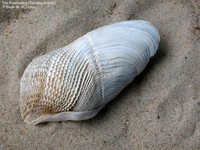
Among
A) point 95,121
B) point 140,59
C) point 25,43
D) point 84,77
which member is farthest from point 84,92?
point 25,43

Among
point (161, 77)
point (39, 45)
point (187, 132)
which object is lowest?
point (187, 132)

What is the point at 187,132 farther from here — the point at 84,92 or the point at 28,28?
the point at 28,28

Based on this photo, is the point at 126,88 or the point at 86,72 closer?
the point at 86,72

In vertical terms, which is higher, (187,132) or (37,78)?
(37,78)

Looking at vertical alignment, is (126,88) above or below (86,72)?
below
